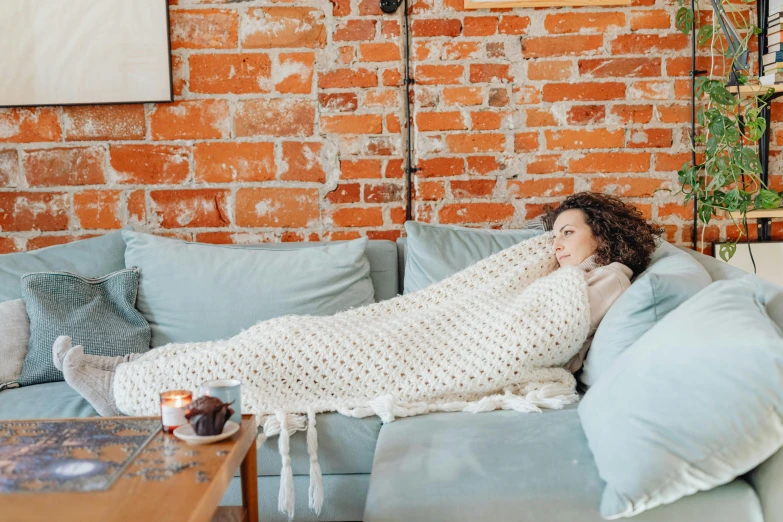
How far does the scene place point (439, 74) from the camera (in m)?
2.45

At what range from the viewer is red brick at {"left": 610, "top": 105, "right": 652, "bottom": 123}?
95.8 inches

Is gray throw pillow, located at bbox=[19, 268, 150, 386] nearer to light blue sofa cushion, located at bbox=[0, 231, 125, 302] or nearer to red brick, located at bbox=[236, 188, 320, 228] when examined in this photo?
light blue sofa cushion, located at bbox=[0, 231, 125, 302]

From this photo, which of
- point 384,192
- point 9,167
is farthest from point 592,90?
point 9,167

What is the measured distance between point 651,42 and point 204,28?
160cm

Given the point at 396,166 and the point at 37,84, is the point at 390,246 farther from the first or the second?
the point at 37,84

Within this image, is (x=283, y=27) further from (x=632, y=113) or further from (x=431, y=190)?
(x=632, y=113)

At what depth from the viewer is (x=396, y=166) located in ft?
8.18

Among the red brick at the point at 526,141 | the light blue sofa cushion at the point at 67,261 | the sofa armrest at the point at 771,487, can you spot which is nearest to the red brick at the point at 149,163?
the light blue sofa cushion at the point at 67,261

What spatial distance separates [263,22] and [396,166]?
702 mm

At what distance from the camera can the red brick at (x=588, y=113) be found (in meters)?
2.44

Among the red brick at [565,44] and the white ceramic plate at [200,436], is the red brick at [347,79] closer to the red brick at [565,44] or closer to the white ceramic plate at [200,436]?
the red brick at [565,44]

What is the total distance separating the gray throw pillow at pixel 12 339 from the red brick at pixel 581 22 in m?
1.96

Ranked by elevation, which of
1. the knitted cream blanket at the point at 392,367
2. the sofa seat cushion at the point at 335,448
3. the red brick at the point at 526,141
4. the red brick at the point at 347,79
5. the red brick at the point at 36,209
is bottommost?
the sofa seat cushion at the point at 335,448


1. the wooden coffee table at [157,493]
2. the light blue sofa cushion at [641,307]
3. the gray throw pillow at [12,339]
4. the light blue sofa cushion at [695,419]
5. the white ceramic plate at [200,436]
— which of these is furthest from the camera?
the gray throw pillow at [12,339]
